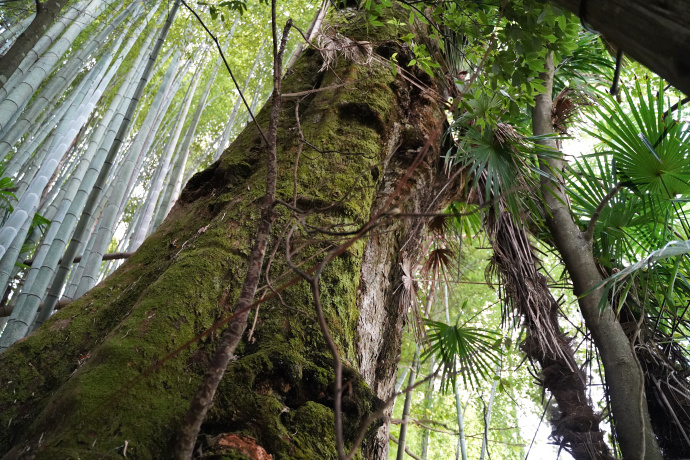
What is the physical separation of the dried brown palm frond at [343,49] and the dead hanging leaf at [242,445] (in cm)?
202

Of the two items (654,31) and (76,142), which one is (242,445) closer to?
(654,31)

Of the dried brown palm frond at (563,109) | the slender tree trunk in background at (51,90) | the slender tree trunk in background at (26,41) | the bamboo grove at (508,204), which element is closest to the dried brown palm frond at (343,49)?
the bamboo grove at (508,204)

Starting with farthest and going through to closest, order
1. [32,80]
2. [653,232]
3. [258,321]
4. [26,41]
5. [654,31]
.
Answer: [32,80]
[653,232]
[26,41]
[258,321]
[654,31]

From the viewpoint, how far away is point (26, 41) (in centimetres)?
159

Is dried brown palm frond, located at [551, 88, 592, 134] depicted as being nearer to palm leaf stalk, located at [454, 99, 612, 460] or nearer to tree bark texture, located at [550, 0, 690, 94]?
palm leaf stalk, located at [454, 99, 612, 460]

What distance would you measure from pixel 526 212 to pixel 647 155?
83 centimetres

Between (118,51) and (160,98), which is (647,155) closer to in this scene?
(160,98)

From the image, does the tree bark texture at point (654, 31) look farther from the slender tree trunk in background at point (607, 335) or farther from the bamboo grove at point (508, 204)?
the slender tree trunk in background at point (607, 335)

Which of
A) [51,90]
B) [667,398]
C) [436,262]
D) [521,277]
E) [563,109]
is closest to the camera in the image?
[667,398]

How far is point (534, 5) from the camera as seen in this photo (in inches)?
57.3

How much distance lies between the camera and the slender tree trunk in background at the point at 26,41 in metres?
1.55

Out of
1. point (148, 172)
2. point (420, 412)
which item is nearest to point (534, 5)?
point (420, 412)

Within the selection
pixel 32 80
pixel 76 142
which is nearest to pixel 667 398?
pixel 32 80

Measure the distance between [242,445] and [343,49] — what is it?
216 centimetres
